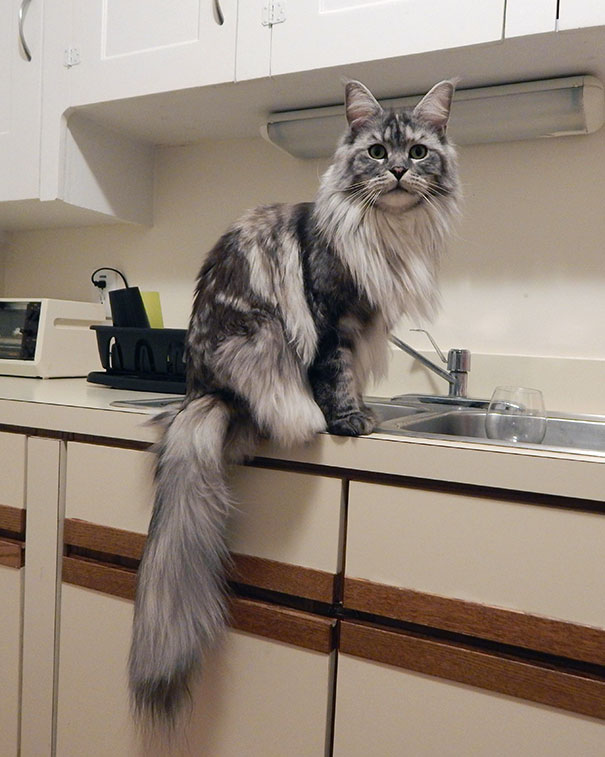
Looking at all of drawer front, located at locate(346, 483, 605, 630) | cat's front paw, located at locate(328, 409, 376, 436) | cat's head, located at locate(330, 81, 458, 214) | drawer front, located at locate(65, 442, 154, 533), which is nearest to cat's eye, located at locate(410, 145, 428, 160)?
cat's head, located at locate(330, 81, 458, 214)

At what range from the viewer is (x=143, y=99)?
5.18 feet

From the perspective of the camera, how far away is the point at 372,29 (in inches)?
50.8

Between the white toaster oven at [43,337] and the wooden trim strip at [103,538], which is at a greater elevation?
the white toaster oven at [43,337]

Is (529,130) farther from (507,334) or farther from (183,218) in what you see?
(183,218)

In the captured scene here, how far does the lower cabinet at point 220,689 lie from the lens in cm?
98

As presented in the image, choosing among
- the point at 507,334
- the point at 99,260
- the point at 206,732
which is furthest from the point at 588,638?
the point at 99,260

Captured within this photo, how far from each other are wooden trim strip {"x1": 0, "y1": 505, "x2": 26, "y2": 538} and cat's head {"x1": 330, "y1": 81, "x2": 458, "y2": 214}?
884 mm

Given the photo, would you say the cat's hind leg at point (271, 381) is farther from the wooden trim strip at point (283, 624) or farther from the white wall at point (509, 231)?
the white wall at point (509, 231)

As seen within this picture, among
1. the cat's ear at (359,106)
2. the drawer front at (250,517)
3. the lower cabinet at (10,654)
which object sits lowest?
the lower cabinet at (10,654)

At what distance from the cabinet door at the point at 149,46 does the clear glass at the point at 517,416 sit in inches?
37.4

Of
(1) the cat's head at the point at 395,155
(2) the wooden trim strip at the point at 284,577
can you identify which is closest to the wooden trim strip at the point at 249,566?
(2) the wooden trim strip at the point at 284,577

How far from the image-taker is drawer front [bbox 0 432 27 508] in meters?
1.25

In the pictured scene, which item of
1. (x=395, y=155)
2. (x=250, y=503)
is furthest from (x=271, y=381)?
(x=395, y=155)

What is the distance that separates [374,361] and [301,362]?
16 centimetres
